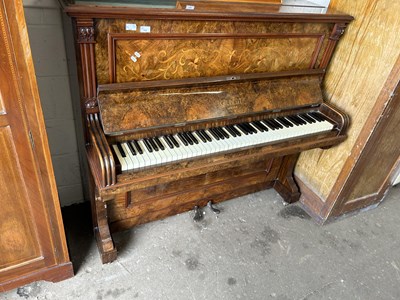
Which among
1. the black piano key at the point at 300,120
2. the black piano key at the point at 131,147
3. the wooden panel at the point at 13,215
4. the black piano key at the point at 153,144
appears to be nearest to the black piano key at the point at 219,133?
the black piano key at the point at 153,144

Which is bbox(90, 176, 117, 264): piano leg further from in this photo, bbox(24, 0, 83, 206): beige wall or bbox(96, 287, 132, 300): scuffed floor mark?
bbox(24, 0, 83, 206): beige wall

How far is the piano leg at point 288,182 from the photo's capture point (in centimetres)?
231

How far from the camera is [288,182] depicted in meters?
2.36

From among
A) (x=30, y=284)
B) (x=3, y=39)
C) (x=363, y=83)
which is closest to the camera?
(x=3, y=39)

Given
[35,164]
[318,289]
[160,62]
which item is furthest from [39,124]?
[318,289]

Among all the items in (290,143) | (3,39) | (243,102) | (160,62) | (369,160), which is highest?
(3,39)

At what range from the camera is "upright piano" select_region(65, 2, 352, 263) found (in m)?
1.34

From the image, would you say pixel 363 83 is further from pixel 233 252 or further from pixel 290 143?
pixel 233 252

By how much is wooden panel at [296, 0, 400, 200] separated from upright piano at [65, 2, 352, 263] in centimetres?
9

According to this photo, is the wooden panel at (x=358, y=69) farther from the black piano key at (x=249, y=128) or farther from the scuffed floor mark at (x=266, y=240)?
the black piano key at (x=249, y=128)

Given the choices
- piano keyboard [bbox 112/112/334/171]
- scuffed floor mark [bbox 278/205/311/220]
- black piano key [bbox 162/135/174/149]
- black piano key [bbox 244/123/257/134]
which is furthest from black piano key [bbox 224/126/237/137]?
scuffed floor mark [bbox 278/205/311/220]

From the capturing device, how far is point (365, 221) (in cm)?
235

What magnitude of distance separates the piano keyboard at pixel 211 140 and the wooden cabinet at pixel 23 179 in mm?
342

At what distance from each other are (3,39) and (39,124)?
31 cm
